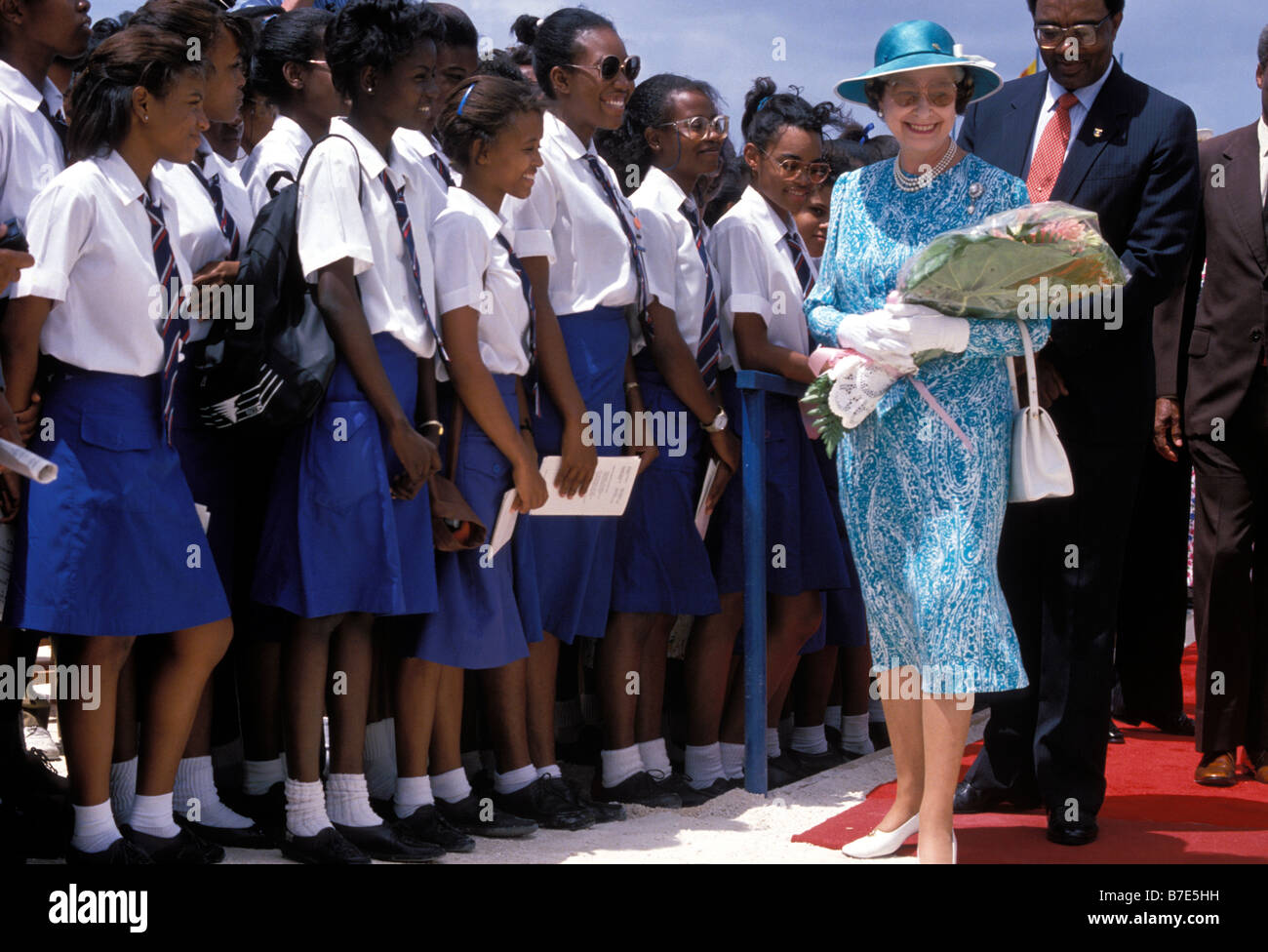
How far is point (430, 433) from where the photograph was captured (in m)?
3.89

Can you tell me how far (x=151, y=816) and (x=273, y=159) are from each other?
1821 millimetres

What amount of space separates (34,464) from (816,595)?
2.70 meters

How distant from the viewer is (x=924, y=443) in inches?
144

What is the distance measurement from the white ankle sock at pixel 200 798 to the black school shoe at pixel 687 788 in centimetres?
128

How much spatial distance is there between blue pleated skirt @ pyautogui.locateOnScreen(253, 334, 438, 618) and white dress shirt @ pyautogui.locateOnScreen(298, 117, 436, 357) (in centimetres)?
21

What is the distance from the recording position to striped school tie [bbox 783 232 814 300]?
500 centimetres

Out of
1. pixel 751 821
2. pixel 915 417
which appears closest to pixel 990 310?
pixel 915 417

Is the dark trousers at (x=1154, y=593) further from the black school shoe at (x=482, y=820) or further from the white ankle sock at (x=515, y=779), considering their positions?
the black school shoe at (x=482, y=820)

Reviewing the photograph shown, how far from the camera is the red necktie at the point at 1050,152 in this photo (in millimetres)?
4219

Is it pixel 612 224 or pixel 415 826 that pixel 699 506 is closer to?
pixel 612 224

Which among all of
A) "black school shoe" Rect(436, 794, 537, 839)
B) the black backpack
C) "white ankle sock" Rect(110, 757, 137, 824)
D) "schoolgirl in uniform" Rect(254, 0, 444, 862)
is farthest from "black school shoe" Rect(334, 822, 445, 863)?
the black backpack

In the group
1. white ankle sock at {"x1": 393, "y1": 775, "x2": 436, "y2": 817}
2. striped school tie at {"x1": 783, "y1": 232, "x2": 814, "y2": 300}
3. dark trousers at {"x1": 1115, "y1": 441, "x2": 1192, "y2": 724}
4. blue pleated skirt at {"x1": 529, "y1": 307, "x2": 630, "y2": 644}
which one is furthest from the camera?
dark trousers at {"x1": 1115, "y1": 441, "x2": 1192, "y2": 724}

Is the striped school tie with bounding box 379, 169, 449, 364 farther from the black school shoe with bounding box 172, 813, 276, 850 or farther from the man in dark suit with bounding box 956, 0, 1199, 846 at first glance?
the man in dark suit with bounding box 956, 0, 1199, 846

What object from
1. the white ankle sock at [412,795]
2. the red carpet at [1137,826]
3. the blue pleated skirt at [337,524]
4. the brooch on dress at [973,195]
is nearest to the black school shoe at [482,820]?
the white ankle sock at [412,795]
